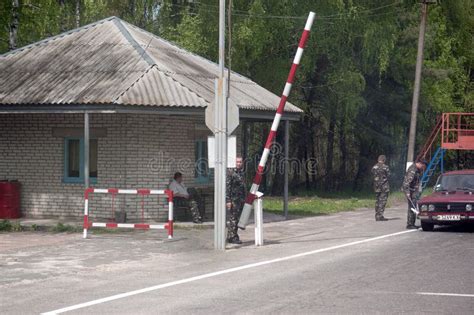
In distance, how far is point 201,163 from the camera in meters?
24.0

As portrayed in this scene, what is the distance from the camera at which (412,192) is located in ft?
71.5

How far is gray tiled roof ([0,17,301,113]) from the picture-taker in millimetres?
20812

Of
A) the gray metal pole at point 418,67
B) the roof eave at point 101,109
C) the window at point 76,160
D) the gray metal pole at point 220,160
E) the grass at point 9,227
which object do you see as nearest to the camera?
the gray metal pole at point 220,160

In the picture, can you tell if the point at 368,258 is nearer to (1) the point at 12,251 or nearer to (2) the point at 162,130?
(1) the point at 12,251

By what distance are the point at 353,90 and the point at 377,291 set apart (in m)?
25.3

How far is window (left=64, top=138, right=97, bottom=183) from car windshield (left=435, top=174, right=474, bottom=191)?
856 cm

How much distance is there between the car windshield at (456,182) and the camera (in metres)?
21.1

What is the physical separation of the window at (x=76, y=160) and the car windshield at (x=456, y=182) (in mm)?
8559

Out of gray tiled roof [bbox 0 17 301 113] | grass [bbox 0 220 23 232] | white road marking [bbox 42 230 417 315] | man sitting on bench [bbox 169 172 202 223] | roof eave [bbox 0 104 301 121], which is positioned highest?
gray tiled roof [bbox 0 17 301 113]

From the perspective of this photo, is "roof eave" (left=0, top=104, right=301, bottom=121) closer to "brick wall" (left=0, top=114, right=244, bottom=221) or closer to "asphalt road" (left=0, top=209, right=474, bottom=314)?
"brick wall" (left=0, top=114, right=244, bottom=221)

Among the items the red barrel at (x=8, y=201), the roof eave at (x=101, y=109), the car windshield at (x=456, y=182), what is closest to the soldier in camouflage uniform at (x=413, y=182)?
the car windshield at (x=456, y=182)

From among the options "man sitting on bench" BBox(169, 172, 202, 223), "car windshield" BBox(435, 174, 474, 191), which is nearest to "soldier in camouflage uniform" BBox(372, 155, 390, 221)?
→ "car windshield" BBox(435, 174, 474, 191)

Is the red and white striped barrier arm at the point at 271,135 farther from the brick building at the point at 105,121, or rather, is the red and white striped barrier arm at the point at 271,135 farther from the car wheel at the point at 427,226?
the car wheel at the point at 427,226

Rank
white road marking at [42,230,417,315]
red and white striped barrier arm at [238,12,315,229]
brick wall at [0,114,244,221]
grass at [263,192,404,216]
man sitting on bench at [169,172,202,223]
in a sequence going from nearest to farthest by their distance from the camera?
white road marking at [42,230,417,315] < red and white striped barrier arm at [238,12,315,229] < man sitting on bench at [169,172,202,223] < brick wall at [0,114,244,221] < grass at [263,192,404,216]
